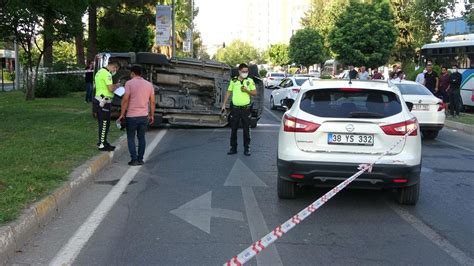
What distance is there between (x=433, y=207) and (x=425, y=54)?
21.3 meters

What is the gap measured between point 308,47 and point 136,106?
5806cm

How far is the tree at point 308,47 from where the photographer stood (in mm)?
65500

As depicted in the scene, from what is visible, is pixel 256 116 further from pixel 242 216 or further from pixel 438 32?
pixel 438 32

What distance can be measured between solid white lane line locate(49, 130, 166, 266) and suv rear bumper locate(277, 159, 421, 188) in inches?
90.3

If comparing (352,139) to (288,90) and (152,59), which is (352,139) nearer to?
(152,59)

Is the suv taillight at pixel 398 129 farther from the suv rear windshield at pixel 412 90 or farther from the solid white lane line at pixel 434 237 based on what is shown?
the suv rear windshield at pixel 412 90

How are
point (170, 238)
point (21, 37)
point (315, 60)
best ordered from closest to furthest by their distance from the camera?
point (170, 238) → point (21, 37) → point (315, 60)

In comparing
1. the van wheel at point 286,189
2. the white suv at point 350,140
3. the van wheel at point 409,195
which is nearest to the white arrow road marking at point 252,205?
the van wheel at point 286,189

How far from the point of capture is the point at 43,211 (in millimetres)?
5730

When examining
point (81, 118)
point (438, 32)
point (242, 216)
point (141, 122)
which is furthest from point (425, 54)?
point (242, 216)

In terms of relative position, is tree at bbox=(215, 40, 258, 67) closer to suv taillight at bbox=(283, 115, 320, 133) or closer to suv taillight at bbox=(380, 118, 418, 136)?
suv taillight at bbox=(283, 115, 320, 133)

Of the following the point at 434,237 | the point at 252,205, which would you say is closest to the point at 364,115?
the point at 434,237

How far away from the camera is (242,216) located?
244 inches

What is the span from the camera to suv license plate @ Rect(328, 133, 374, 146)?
20.7 ft
